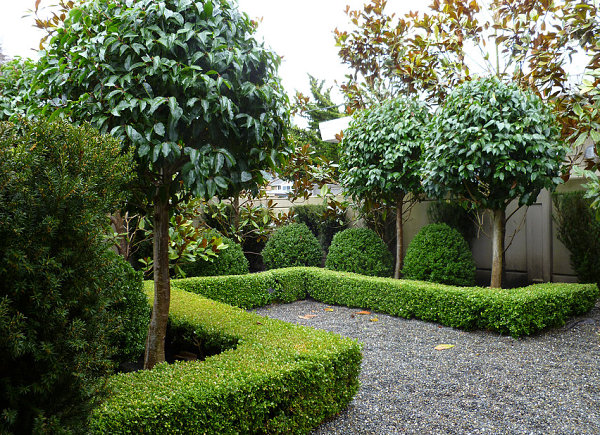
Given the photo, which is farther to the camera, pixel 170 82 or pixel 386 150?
pixel 386 150

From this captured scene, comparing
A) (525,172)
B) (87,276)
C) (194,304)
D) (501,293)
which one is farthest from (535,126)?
(87,276)

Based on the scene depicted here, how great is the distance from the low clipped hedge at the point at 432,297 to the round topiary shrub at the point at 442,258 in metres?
0.32

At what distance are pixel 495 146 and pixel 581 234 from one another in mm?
2324

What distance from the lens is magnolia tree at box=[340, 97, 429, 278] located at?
612 centimetres

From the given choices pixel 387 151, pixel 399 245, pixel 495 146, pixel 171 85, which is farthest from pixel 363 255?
pixel 171 85

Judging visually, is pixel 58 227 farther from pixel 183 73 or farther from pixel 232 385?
pixel 183 73

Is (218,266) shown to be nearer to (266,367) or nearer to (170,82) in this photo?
(266,367)

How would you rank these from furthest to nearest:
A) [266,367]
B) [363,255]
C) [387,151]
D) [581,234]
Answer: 1. [363,255]
2. [387,151]
3. [581,234]
4. [266,367]

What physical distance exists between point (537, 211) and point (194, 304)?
538 centimetres

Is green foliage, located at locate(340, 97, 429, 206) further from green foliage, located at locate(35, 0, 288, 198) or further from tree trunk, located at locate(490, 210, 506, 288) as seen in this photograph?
green foliage, located at locate(35, 0, 288, 198)

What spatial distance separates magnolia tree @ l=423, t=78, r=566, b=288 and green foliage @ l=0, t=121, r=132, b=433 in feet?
14.2

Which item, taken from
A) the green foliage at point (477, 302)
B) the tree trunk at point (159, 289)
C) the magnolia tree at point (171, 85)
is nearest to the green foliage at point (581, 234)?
the green foliage at point (477, 302)

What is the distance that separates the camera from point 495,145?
4684mm

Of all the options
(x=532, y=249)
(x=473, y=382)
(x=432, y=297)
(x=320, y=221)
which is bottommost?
(x=473, y=382)
